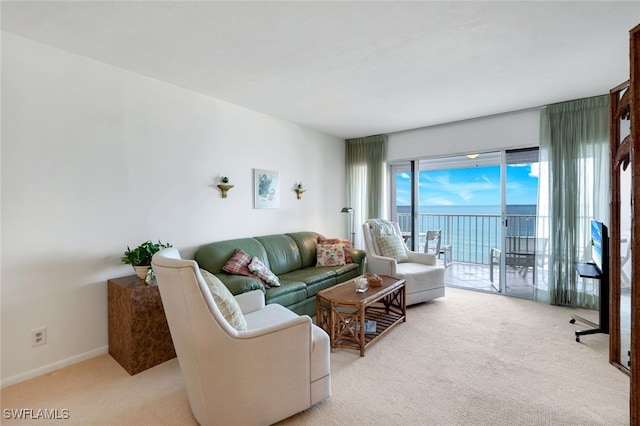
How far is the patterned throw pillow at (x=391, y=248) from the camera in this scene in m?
4.06

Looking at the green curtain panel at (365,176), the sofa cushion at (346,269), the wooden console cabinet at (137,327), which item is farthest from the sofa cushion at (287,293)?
the green curtain panel at (365,176)

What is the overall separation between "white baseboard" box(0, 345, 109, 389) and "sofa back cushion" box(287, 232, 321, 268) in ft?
7.48

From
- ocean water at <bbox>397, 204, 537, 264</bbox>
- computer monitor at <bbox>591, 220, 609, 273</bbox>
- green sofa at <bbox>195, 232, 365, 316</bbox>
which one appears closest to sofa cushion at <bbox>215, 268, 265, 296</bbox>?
green sofa at <bbox>195, 232, 365, 316</bbox>

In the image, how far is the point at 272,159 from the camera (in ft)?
13.4

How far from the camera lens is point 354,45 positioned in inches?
87.8

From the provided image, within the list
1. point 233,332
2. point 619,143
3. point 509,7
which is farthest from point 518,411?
point 509,7

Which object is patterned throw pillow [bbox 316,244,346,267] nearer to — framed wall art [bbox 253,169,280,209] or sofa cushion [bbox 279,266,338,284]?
sofa cushion [bbox 279,266,338,284]

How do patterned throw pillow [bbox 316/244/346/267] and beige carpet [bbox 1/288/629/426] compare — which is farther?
patterned throw pillow [bbox 316/244/346/267]

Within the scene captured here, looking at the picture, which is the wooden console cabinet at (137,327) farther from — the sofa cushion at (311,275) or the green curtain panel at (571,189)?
the green curtain panel at (571,189)

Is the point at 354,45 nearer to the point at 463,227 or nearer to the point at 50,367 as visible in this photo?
the point at 50,367

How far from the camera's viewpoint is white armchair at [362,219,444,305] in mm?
3562

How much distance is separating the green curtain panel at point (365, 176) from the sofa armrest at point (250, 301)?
10.2 feet

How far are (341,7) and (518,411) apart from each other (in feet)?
8.94

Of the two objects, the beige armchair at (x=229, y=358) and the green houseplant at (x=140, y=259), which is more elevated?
the green houseplant at (x=140, y=259)
